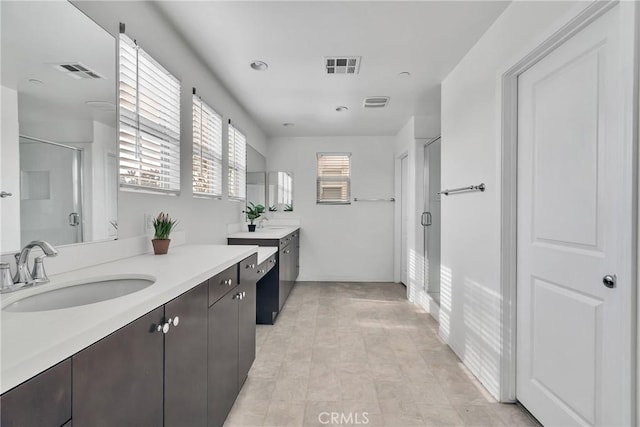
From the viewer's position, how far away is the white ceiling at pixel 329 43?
188 cm

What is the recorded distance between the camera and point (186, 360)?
118 cm

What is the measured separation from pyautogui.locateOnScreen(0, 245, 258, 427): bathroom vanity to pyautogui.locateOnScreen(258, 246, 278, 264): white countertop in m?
0.80

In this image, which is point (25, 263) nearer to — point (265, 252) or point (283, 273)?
point (265, 252)

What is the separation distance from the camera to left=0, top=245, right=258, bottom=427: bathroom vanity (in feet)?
1.94

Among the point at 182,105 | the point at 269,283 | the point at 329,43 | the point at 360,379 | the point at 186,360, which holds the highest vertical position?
the point at 329,43

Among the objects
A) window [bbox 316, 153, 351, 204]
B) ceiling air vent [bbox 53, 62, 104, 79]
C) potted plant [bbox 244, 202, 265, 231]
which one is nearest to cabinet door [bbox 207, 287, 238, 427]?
ceiling air vent [bbox 53, 62, 104, 79]

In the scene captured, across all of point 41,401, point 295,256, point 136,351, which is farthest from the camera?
point 295,256

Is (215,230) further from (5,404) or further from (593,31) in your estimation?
(593,31)

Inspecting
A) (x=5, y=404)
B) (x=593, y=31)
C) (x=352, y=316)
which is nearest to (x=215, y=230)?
(x=352, y=316)

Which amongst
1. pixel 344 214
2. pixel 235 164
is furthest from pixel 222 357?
pixel 344 214

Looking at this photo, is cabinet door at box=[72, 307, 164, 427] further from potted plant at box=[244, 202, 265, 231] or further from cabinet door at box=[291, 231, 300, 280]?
cabinet door at box=[291, 231, 300, 280]

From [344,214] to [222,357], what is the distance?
3870 mm

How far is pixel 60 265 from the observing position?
126cm

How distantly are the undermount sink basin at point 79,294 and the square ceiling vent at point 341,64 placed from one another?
2111mm
